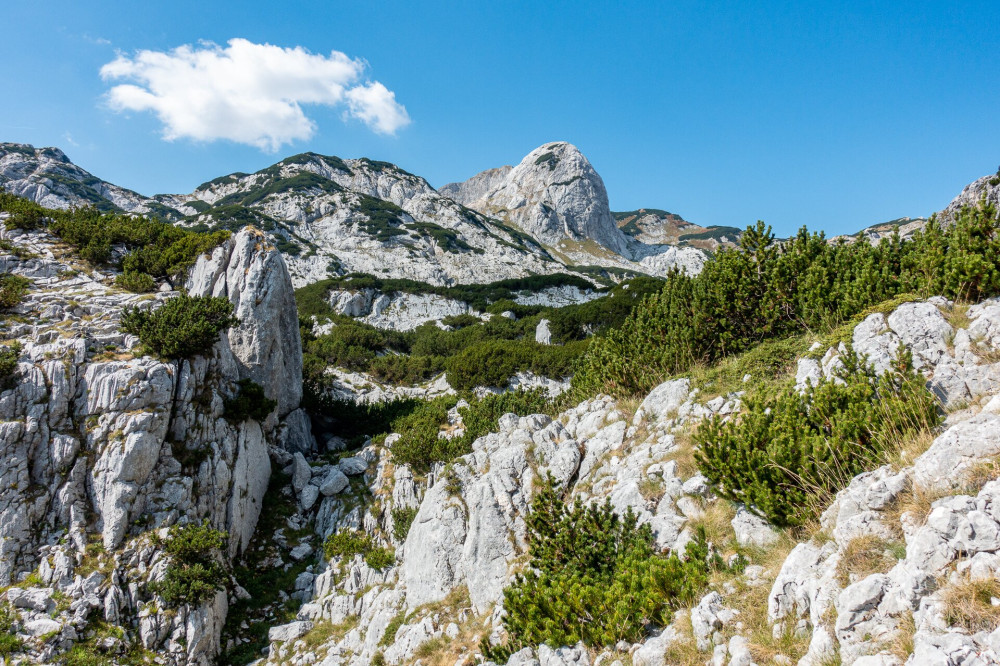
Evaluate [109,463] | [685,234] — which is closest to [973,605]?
[109,463]

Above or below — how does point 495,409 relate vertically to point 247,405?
below

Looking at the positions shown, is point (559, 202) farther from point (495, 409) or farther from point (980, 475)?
point (980, 475)

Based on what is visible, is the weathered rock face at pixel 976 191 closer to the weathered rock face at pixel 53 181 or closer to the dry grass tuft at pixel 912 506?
the dry grass tuft at pixel 912 506

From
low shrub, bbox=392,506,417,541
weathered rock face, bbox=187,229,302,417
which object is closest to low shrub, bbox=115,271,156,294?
weathered rock face, bbox=187,229,302,417

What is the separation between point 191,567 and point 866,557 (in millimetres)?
17394

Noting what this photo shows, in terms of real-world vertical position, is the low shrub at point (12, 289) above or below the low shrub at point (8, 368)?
above

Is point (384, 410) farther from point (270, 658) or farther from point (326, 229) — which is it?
point (326, 229)

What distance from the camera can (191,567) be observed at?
47.2 feet

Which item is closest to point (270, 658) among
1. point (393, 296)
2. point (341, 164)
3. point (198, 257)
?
point (198, 257)

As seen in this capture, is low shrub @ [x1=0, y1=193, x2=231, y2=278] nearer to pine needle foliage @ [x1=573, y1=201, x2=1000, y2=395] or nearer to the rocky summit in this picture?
the rocky summit

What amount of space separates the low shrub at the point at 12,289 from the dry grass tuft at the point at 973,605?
26960mm

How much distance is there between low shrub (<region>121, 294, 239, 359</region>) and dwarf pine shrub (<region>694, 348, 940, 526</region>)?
1883 cm

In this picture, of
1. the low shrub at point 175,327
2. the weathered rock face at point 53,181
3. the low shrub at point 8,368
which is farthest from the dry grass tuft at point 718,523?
the weathered rock face at point 53,181

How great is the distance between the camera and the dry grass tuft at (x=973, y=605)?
3586 millimetres
